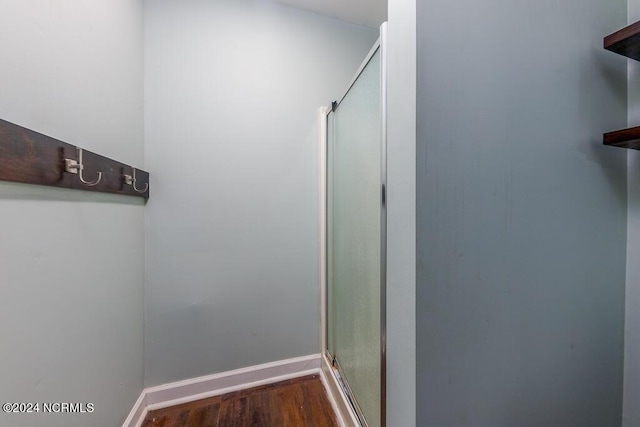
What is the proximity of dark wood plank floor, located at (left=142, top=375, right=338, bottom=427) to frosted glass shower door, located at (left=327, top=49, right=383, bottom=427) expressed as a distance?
24cm

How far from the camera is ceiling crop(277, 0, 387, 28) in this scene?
4.98ft

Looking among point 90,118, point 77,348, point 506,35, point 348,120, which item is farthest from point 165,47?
point 506,35

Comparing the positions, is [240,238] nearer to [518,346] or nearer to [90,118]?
[90,118]

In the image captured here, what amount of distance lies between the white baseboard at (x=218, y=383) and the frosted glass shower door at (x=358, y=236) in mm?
242

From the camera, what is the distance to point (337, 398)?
1.31 metres

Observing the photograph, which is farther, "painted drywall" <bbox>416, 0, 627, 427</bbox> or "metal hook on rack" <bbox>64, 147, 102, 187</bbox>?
"metal hook on rack" <bbox>64, 147, 102, 187</bbox>

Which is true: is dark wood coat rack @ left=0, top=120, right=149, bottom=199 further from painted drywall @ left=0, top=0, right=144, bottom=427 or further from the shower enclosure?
the shower enclosure

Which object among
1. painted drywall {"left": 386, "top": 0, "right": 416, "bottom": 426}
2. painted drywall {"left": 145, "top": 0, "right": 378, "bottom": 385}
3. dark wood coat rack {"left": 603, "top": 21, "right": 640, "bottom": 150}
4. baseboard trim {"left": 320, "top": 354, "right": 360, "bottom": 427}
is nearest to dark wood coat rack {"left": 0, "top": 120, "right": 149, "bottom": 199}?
painted drywall {"left": 145, "top": 0, "right": 378, "bottom": 385}

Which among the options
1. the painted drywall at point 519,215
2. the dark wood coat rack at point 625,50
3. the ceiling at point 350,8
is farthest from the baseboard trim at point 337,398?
the ceiling at point 350,8

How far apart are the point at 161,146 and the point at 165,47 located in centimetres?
55

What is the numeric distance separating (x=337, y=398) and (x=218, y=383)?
71cm

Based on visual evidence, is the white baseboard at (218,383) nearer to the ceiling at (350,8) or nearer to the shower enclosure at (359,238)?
the shower enclosure at (359,238)

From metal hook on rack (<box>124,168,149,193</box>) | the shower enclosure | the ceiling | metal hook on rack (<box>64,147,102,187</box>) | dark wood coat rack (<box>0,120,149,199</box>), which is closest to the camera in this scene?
dark wood coat rack (<box>0,120,149,199</box>)

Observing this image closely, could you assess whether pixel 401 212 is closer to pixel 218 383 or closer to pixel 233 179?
pixel 233 179
